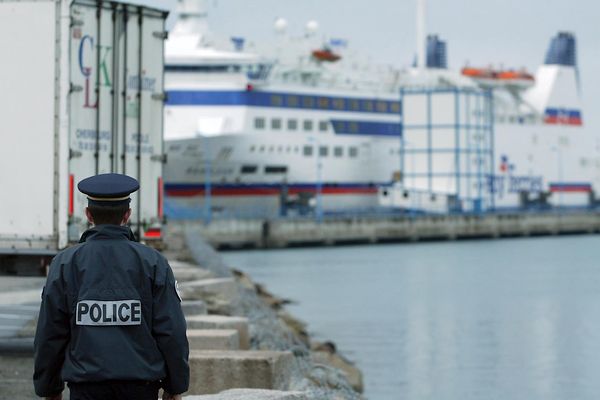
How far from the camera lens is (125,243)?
15.3ft

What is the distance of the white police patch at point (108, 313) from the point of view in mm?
4523

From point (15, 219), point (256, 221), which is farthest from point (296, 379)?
point (256, 221)

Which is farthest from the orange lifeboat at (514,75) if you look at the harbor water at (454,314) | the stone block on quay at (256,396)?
the stone block on quay at (256,396)

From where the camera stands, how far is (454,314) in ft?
90.9

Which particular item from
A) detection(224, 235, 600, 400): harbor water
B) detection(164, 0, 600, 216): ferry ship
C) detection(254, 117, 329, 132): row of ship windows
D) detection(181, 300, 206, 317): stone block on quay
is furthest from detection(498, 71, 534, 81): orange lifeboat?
detection(181, 300, 206, 317): stone block on quay

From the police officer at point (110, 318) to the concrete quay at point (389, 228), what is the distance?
162ft

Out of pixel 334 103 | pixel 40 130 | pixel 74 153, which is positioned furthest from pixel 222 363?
pixel 334 103

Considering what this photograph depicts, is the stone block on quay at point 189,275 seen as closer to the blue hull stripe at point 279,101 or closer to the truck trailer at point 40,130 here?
the truck trailer at point 40,130

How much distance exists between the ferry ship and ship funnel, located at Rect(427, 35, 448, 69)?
0.90 feet

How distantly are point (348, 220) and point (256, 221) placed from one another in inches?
198

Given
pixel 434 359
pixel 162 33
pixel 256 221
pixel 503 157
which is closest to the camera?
pixel 162 33

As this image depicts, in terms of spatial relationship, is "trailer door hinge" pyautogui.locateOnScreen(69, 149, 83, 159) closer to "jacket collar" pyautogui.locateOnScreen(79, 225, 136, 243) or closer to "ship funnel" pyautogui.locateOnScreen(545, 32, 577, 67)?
"jacket collar" pyautogui.locateOnScreen(79, 225, 136, 243)

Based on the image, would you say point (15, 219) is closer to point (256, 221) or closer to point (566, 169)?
point (256, 221)

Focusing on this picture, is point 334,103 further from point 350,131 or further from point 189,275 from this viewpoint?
point 189,275
